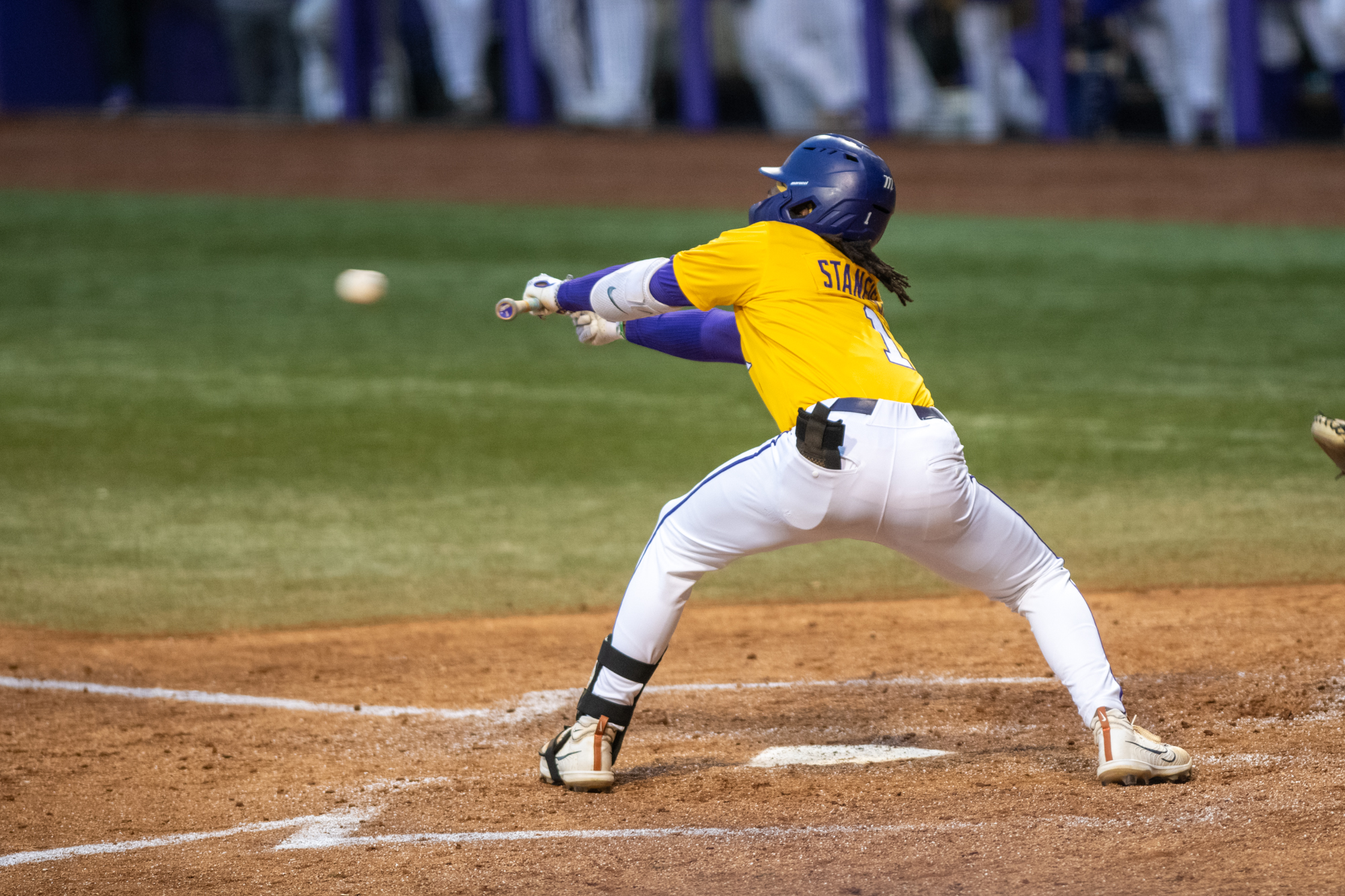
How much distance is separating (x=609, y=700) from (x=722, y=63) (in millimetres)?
12071

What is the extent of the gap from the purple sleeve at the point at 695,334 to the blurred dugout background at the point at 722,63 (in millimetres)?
10192

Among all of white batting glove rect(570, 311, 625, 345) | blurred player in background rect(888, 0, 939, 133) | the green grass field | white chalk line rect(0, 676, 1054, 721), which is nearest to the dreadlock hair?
white batting glove rect(570, 311, 625, 345)

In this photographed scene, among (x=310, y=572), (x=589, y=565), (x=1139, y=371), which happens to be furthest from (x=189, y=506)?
(x=1139, y=371)

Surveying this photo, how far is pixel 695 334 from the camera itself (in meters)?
4.02

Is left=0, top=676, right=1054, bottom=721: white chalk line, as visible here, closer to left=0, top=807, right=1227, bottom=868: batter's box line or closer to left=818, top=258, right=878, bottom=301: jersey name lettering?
left=0, top=807, right=1227, bottom=868: batter's box line

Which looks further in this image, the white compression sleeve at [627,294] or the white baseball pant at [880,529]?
the white compression sleeve at [627,294]

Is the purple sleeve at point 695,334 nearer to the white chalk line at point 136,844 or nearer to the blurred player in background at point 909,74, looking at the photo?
the white chalk line at point 136,844

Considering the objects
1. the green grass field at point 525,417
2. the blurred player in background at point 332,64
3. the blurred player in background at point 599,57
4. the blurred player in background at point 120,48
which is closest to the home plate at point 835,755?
the green grass field at point 525,417

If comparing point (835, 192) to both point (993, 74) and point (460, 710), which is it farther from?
point (993, 74)

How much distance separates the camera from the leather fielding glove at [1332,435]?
3.97 m

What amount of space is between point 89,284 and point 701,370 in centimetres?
544

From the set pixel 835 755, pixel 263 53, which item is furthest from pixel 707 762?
pixel 263 53

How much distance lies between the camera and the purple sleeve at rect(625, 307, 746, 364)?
3975 millimetres

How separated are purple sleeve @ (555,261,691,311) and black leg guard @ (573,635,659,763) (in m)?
0.80
